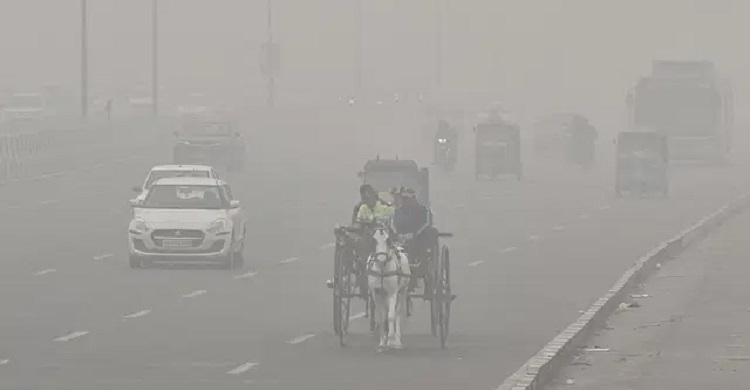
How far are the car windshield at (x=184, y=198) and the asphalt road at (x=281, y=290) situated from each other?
1116mm

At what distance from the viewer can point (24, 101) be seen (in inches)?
4220

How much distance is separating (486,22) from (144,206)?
149103 mm

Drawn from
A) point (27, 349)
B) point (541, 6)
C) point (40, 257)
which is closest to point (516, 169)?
point (40, 257)

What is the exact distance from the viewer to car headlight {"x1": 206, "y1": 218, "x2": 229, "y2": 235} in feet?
125

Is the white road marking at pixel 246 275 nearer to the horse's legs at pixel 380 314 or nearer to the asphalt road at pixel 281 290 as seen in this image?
the asphalt road at pixel 281 290

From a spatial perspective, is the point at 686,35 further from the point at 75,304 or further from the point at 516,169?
the point at 75,304

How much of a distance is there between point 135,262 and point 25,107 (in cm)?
6959

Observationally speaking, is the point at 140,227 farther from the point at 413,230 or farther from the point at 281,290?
the point at 413,230

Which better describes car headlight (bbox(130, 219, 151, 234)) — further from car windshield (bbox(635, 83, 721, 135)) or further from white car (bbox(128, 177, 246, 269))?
car windshield (bbox(635, 83, 721, 135))

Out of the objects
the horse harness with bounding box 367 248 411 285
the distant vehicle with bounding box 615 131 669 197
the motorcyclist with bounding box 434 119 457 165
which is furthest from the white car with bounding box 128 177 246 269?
the motorcyclist with bounding box 434 119 457 165

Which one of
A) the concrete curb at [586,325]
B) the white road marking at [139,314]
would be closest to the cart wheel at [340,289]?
the concrete curb at [586,325]

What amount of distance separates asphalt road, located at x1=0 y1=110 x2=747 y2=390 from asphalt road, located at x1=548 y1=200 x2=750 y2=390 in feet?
2.74

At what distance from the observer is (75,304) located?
1238 inches

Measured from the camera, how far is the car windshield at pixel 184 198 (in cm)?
3950
